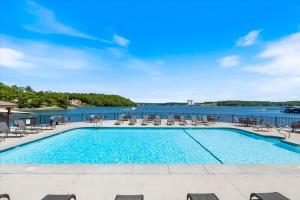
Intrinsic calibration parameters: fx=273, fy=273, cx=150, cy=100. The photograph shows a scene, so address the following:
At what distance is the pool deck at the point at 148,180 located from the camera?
16.6 feet

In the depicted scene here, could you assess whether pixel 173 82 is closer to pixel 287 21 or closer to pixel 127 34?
pixel 127 34

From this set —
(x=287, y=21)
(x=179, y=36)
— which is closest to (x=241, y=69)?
(x=179, y=36)

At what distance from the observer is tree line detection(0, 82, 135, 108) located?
3302 inches

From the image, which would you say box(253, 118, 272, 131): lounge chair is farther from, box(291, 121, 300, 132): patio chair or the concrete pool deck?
the concrete pool deck

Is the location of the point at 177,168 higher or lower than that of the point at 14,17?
lower

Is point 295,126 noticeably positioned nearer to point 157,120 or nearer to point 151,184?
point 157,120

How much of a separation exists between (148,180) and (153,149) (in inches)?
249

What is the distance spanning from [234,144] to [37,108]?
8802cm

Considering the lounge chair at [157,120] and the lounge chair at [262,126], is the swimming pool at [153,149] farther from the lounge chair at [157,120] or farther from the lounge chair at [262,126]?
the lounge chair at [157,120]

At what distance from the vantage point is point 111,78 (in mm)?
34844

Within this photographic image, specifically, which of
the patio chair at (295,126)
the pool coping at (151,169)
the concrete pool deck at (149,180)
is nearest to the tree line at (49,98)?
the patio chair at (295,126)

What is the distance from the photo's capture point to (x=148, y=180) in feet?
19.0

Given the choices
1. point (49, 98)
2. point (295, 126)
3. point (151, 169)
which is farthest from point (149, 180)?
point (49, 98)


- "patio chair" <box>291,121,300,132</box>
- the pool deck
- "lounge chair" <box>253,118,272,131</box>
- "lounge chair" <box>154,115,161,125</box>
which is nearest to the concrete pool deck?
the pool deck
